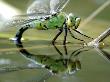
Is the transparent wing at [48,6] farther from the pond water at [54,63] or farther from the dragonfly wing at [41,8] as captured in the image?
the pond water at [54,63]

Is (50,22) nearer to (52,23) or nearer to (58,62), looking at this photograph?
(52,23)

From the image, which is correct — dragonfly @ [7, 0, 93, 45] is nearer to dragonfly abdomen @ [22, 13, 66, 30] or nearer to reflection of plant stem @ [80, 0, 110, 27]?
dragonfly abdomen @ [22, 13, 66, 30]

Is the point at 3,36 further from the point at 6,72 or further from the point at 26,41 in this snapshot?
the point at 6,72

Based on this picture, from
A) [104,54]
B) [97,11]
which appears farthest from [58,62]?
[97,11]

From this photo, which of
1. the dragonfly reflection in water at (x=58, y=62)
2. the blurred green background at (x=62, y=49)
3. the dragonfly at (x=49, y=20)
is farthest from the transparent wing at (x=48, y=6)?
the dragonfly reflection in water at (x=58, y=62)

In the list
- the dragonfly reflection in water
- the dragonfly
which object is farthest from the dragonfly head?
the dragonfly reflection in water

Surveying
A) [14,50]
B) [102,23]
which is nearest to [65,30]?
[14,50]
